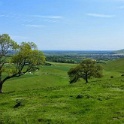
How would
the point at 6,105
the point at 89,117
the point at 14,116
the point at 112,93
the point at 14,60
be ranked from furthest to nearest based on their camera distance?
the point at 14,60 < the point at 112,93 < the point at 6,105 < the point at 14,116 < the point at 89,117

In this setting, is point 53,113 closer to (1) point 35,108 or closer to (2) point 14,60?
(1) point 35,108

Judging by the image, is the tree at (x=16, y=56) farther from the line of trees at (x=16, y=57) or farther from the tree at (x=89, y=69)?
the tree at (x=89, y=69)

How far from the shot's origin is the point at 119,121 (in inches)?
703

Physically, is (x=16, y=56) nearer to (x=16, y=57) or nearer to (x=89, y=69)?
(x=16, y=57)

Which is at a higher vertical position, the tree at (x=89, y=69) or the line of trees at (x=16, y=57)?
the line of trees at (x=16, y=57)

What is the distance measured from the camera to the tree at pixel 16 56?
161 feet

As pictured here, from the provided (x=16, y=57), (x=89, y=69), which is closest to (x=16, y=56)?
(x=16, y=57)

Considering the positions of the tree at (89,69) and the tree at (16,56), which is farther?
the tree at (89,69)

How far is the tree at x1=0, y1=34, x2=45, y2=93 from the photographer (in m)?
48.9

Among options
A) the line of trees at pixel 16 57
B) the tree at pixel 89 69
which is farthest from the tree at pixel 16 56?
the tree at pixel 89 69

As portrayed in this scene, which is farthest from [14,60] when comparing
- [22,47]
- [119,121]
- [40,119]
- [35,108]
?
[119,121]

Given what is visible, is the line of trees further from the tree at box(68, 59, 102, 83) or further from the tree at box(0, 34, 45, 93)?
the tree at box(68, 59, 102, 83)

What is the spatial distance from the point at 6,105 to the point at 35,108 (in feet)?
13.8

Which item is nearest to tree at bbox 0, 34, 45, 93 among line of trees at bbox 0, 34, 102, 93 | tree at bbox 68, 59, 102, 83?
line of trees at bbox 0, 34, 102, 93
